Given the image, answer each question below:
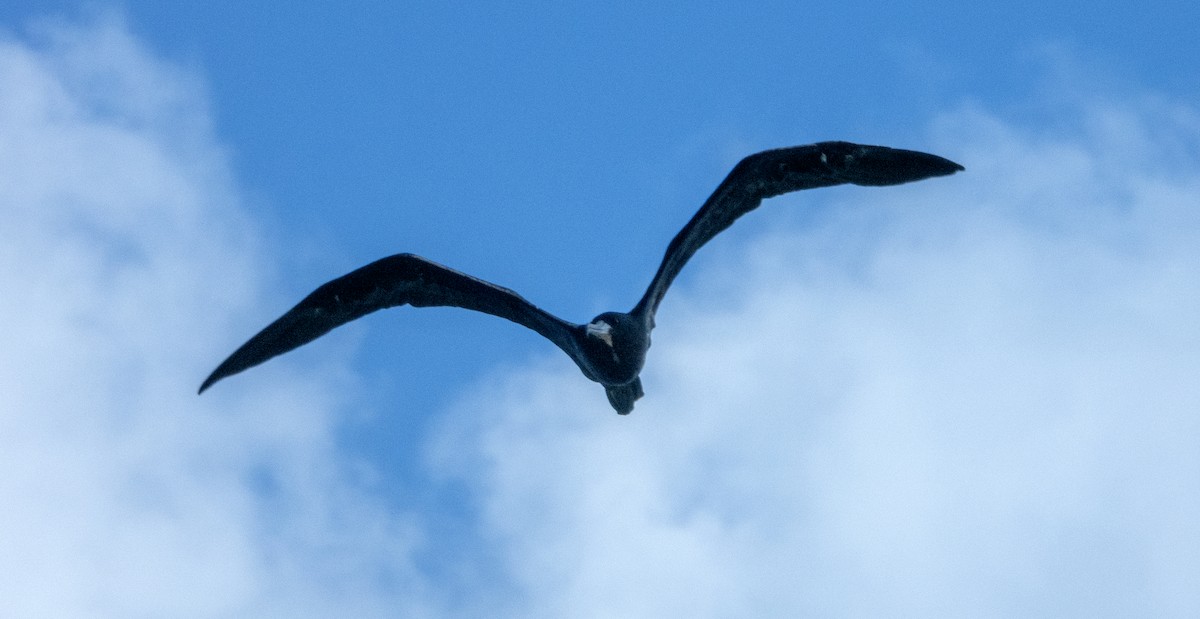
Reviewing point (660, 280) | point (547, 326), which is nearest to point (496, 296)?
point (547, 326)

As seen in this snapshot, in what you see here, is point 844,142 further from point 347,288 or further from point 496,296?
point 347,288

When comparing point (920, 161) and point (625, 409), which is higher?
point (920, 161)

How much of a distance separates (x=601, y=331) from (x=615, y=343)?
0.73 ft

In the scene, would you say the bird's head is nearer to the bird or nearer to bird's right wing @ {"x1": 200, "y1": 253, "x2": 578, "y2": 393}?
the bird

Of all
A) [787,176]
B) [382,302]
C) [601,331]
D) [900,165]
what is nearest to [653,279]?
[601,331]

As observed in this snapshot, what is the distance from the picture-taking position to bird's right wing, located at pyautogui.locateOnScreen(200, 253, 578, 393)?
20.7m

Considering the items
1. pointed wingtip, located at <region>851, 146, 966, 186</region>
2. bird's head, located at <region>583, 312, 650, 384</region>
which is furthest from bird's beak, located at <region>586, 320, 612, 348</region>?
pointed wingtip, located at <region>851, 146, 966, 186</region>

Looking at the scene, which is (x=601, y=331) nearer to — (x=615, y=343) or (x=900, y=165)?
(x=615, y=343)

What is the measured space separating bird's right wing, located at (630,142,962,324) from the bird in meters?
0.01

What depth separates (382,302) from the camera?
21.9 meters

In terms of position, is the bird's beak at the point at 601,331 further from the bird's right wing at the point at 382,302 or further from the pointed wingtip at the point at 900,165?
the pointed wingtip at the point at 900,165

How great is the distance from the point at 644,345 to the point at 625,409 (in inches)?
51.0

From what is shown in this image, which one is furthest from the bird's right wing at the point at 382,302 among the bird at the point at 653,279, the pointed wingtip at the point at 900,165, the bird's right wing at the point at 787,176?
the pointed wingtip at the point at 900,165

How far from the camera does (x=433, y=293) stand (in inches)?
850
